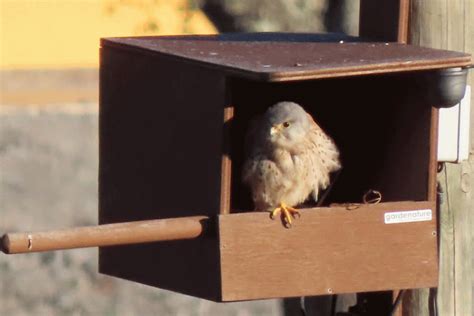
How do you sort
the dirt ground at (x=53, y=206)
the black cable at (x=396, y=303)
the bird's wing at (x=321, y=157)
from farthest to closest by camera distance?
the dirt ground at (x=53, y=206) → the bird's wing at (x=321, y=157) → the black cable at (x=396, y=303)

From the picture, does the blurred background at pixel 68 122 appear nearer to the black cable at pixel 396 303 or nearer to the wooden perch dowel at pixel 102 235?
the black cable at pixel 396 303

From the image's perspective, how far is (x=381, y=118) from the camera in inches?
190

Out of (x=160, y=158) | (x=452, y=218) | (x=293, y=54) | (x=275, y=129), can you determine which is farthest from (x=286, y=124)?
(x=452, y=218)

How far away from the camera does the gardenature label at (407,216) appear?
4367 millimetres

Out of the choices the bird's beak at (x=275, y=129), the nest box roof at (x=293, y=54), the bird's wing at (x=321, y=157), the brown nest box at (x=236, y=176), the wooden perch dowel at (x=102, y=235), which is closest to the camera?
the wooden perch dowel at (x=102, y=235)

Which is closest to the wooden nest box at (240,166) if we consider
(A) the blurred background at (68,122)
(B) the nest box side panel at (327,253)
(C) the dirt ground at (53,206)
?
(B) the nest box side panel at (327,253)

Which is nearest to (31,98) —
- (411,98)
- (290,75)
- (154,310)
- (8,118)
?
(8,118)

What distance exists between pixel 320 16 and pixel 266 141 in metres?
2.86

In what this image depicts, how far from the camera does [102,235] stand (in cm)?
384

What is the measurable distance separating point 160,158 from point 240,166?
47cm

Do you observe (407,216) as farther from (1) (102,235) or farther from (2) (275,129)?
(1) (102,235)

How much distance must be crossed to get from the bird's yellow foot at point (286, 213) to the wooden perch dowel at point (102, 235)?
258mm

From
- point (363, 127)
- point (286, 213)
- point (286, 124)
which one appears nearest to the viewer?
point (286, 213)

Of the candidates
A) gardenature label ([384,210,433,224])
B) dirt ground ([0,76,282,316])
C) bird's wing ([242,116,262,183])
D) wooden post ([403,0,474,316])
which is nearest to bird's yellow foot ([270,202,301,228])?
gardenature label ([384,210,433,224])
